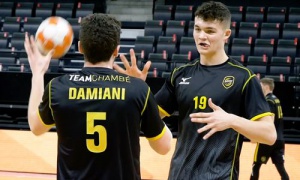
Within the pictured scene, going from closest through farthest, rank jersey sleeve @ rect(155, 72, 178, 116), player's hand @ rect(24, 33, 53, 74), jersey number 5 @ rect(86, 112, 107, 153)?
1. jersey number 5 @ rect(86, 112, 107, 153)
2. player's hand @ rect(24, 33, 53, 74)
3. jersey sleeve @ rect(155, 72, 178, 116)

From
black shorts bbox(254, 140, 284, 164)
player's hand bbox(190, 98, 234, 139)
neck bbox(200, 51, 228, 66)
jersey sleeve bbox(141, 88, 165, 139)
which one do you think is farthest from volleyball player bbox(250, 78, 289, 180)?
jersey sleeve bbox(141, 88, 165, 139)

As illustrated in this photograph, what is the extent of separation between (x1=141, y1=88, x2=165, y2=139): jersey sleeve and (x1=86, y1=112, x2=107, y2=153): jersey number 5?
215mm

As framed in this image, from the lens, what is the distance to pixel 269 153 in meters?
6.11

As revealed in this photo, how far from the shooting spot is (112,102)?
221cm

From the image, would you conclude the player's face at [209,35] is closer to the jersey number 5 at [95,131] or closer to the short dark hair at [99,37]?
the short dark hair at [99,37]

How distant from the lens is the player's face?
2.73 meters

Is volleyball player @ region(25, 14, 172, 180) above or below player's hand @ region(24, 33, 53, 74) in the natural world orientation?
below

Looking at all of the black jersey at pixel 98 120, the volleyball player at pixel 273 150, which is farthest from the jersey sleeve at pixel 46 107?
the volleyball player at pixel 273 150

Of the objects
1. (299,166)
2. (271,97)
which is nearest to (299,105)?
(299,166)

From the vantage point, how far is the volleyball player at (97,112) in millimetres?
2199

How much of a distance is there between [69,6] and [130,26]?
2.03 m

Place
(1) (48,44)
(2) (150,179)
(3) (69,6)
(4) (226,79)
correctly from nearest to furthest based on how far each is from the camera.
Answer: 1. (4) (226,79)
2. (1) (48,44)
3. (2) (150,179)
4. (3) (69,6)

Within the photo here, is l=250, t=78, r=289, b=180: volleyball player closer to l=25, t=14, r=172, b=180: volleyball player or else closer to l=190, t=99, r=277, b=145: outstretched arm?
l=190, t=99, r=277, b=145: outstretched arm

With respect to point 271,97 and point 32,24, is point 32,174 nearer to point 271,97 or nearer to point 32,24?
point 271,97
